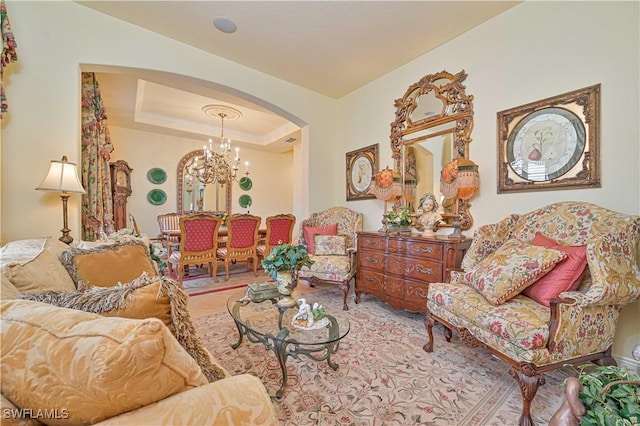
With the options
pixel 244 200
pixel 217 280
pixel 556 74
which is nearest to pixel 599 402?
pixel 556 74

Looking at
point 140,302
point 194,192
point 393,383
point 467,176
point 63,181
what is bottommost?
point 393,383

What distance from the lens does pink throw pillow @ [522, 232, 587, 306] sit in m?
1.56

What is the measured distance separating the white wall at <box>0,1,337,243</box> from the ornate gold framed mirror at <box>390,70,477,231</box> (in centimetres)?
290

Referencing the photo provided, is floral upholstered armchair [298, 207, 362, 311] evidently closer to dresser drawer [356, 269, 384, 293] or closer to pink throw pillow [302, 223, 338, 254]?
pink throw pillow [302, 223, 338, 254]

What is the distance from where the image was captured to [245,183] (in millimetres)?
6703

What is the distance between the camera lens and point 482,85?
103 inches

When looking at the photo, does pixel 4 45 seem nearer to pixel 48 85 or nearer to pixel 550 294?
pixel 48 85

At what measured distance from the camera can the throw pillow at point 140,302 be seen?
2.61 ft

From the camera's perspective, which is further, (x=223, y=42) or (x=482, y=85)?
(x=223, y=42)

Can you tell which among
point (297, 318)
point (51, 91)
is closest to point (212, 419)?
point (297, 318)

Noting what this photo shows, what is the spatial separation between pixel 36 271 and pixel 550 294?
109 inches

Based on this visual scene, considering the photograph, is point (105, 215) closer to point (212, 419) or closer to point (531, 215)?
point (212, 419)

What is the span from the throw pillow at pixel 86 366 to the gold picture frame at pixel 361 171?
3439 millimetres

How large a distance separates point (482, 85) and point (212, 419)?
330 centimetres
